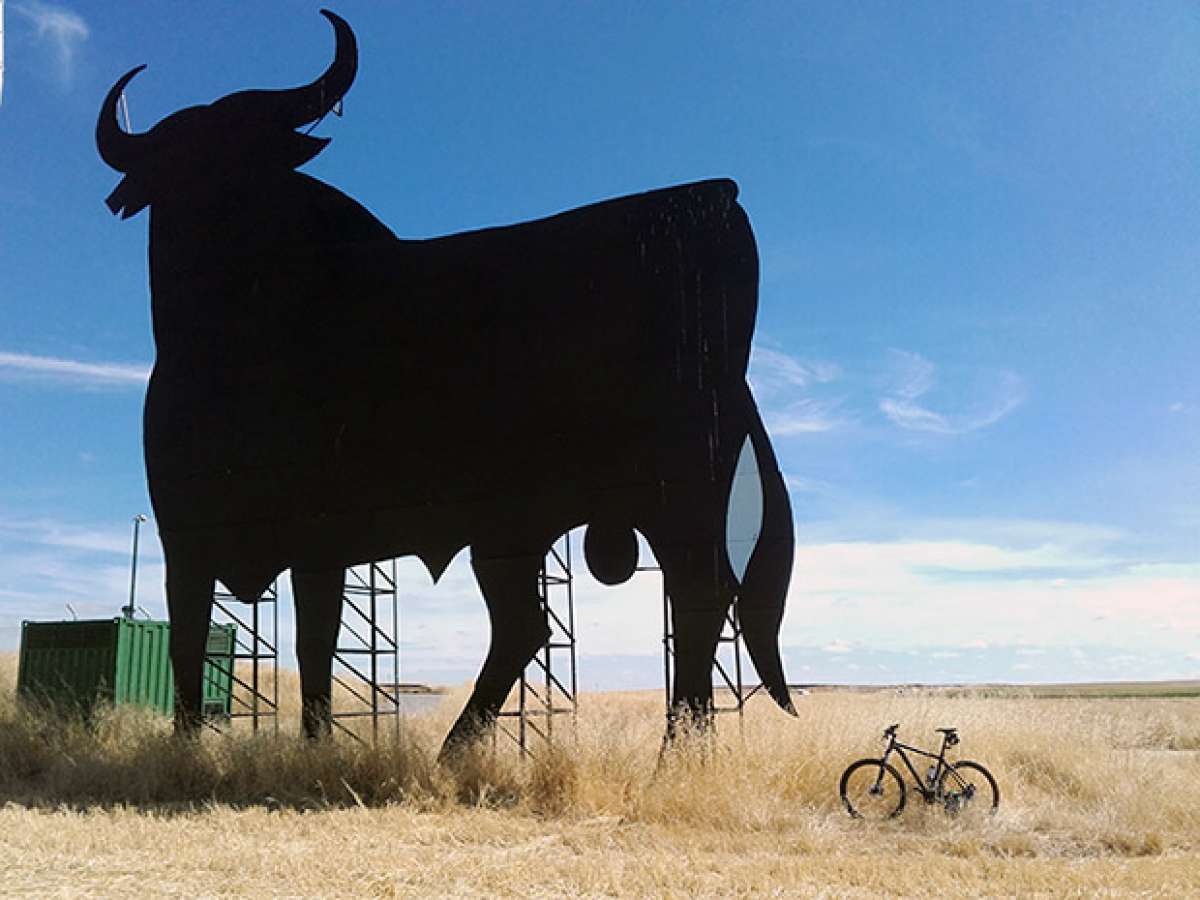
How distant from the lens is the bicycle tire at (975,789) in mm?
9758

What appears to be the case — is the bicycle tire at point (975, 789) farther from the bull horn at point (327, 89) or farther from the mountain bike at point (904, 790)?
the bull horn at point (327, 89)

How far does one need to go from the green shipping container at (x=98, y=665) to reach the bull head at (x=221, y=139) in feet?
21.5

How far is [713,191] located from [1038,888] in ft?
23.5

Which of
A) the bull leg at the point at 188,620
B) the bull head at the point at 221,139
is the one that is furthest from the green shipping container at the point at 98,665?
the bull head at the point at 221,139

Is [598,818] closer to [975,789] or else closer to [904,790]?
[904,790]

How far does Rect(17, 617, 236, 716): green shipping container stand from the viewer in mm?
16719

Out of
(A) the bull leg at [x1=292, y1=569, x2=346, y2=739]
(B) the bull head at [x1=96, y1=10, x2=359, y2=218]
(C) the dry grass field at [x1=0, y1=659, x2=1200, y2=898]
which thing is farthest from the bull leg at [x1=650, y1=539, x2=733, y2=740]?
(B) the bull head at [x1=96, y1=10, x2=359, y2=218]

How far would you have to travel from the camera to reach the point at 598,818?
31.2 ft

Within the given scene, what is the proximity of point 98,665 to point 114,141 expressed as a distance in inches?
304

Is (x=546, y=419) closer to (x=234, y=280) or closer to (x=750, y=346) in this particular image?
(x=750, y=346)

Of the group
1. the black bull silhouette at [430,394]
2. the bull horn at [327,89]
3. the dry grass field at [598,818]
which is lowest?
the dry grass field at [598,818]

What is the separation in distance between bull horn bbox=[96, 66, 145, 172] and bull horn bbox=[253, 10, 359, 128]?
6.62 feet

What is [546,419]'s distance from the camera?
37.2 ft

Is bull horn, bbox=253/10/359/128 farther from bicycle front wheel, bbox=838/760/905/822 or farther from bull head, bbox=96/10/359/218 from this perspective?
bicycle front wheel, bbox=838/760/905/822
